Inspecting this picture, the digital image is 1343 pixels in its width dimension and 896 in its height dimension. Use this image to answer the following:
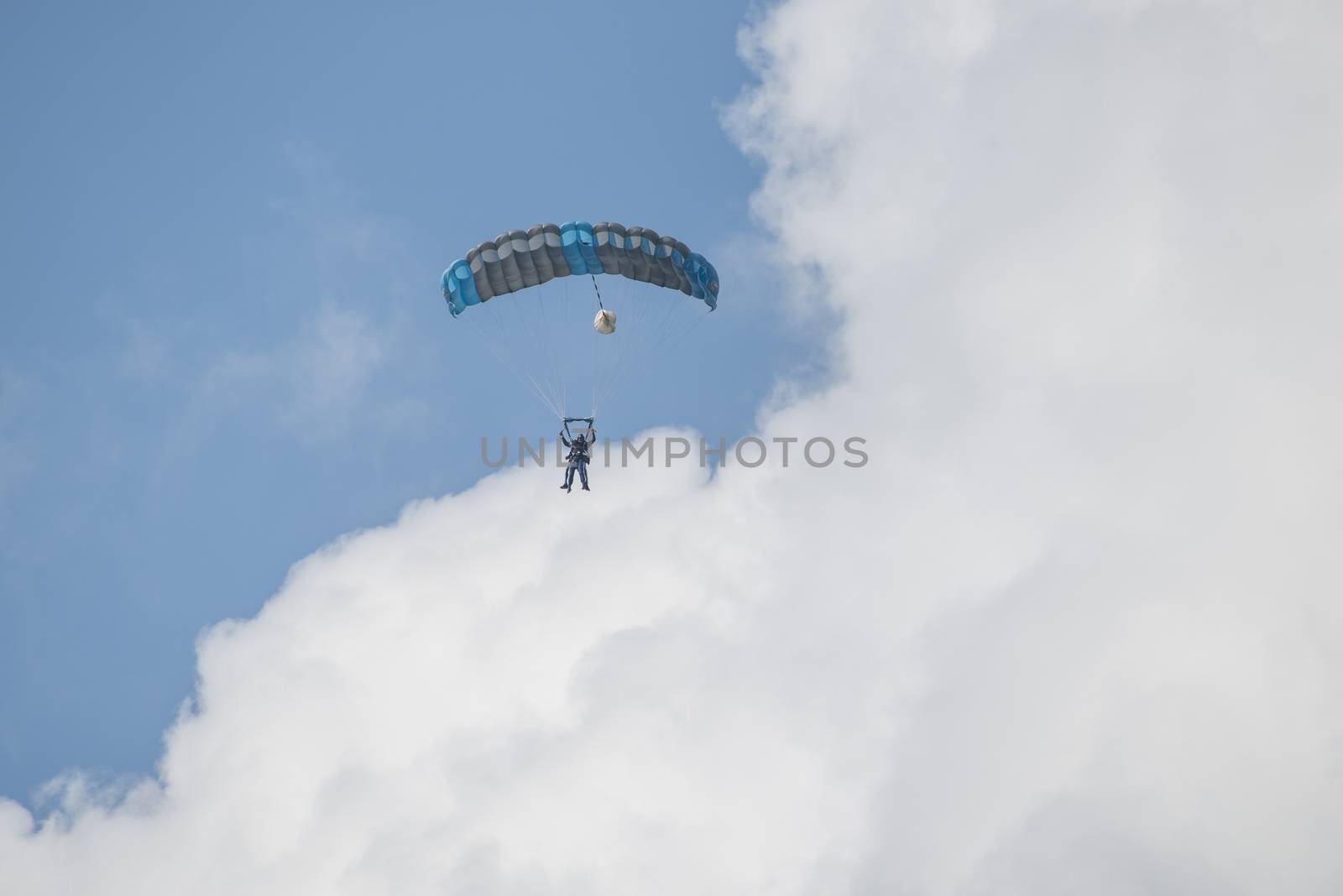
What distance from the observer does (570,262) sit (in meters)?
43.8

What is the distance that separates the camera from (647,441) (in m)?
48.5

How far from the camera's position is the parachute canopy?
43.4 m

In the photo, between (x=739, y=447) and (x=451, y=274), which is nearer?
(x=451, y=274)

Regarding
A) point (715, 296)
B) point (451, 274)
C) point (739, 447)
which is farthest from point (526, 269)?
point (739, 447)

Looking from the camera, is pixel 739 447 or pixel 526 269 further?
pixel 739 447

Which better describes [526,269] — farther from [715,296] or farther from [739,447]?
[739,447]

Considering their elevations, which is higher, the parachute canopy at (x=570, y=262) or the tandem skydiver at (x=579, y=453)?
the parachute canopy at (x=570, y=262)

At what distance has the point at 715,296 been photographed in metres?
45.2

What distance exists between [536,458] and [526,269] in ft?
23.2

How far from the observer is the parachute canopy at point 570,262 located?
1708 inches

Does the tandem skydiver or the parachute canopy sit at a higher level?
the parachute canopy

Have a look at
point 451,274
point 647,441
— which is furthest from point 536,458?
point 451,274

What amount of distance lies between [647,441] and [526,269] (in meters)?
7.01

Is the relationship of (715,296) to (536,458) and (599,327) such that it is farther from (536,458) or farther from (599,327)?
(536,458)
